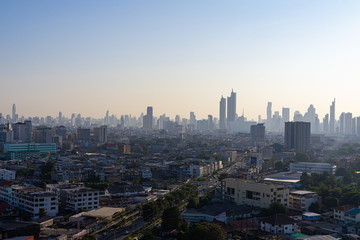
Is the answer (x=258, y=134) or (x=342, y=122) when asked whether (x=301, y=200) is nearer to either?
(x=258, y=134)

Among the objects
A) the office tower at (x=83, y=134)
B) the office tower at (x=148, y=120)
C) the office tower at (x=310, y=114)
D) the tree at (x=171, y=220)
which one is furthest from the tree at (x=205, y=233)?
the office tower at (x=310, y=114)

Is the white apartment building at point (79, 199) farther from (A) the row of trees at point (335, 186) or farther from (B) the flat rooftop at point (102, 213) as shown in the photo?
(A) the row of trees at point (335, 186)

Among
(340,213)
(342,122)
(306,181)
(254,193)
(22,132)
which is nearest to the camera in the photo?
(340,213)

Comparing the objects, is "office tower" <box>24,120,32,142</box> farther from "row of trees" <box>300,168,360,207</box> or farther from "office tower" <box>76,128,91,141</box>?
"row of trees" <box>300,168,360,207</box>

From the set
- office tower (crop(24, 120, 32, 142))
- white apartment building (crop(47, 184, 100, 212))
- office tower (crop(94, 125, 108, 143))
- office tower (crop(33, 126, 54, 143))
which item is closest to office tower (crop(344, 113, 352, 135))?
office tower (crop(94, 125, 108, 143))

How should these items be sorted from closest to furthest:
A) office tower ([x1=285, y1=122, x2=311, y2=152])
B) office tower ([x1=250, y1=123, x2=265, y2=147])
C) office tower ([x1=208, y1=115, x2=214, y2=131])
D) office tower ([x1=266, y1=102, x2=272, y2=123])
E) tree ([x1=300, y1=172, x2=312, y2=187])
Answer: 1. tree ([x1=300, y1=172, x2=312, y2=187])
2. office tower ([x1=285, y1=122, x2=311, y2=152])
3. office tower ([x1=250, y1=123, x2=265, y2=147])
4. office tower ([x1=208, y1=115, x2=214, y2=131])
5. office tower ([x1=266, y1=102, x2=272, y2=123])

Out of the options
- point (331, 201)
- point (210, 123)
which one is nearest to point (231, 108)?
point (210, 123)

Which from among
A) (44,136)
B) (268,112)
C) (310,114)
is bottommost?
(44,136)

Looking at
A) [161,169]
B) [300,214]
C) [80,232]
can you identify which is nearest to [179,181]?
[161,169]
